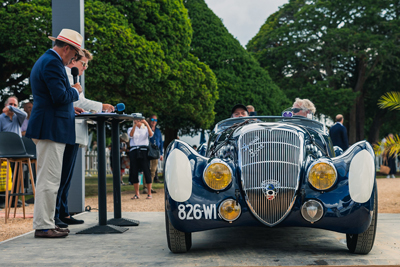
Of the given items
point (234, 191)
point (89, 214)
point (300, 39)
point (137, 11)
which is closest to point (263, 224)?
point (234, 191)

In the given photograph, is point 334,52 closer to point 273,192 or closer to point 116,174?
point 116,174

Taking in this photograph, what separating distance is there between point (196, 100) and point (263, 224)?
1295 centimetres

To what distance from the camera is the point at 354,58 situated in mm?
30062

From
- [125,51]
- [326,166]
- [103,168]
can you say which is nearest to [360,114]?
[125,51]

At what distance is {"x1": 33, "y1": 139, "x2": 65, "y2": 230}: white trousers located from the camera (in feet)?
15.8

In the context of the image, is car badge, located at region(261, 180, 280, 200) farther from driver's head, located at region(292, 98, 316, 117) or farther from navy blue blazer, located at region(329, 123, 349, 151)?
navy blue blazer, located at region(329, 123, 349, 151)

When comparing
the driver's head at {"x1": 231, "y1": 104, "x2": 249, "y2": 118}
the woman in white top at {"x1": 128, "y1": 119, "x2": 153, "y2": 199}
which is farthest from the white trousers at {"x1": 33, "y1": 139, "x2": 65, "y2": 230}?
the woman in white top at {"x1": 128, "y1": 119, "x2": 153, "y2": 199}

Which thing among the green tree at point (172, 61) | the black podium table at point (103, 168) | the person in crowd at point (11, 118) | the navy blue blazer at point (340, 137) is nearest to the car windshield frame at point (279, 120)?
the black podium table at point (103, 168)

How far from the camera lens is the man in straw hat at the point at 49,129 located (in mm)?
4793

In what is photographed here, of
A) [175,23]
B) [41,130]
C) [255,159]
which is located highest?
[175,23]

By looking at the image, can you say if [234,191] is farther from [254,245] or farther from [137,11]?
[137,11]

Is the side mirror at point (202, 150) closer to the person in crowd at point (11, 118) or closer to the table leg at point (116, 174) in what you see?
the table leg at point (116, 174)

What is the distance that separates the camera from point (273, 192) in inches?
150

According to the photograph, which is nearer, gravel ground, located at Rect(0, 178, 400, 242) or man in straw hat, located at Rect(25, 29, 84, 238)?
man in straw hat, located at Rect(25, 29, 84, 238)
